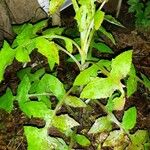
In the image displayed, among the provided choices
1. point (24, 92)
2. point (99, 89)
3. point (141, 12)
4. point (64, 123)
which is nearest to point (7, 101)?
point (24, 92)

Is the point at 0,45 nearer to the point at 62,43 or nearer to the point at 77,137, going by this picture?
the point at 62,43

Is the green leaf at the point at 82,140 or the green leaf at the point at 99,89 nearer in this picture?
the green leaf at the point at 99,89

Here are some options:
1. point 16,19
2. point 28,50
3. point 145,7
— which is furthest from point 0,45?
point 145,7

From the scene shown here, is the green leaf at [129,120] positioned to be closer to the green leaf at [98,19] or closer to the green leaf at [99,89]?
the green leaf at [99,89]

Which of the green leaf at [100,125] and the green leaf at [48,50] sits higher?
the green leaf at [48,50]

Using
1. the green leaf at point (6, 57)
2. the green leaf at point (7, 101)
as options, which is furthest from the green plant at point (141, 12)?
the green leaf at point (6, 57)

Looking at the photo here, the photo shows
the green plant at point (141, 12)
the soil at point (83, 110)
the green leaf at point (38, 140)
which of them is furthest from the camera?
the green plant at point (141, 12)
